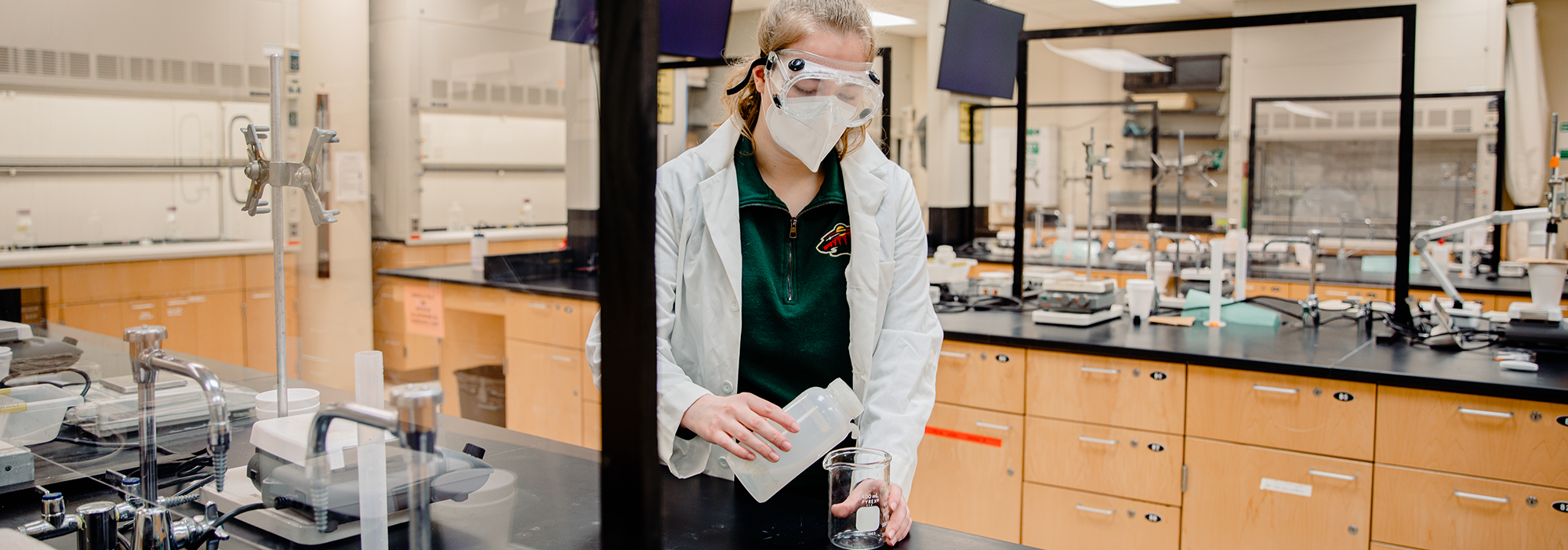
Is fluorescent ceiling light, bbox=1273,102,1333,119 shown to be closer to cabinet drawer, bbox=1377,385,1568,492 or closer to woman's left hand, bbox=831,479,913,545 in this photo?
cabinet drawer, bbox=1377,385,1568,492

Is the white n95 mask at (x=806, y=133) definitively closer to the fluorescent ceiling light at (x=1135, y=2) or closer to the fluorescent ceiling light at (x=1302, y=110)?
the fluorescent ceiling light at (x=1302, y=110)

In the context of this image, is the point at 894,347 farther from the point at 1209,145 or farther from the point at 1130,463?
the point at 1209,145

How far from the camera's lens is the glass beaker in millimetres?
1112

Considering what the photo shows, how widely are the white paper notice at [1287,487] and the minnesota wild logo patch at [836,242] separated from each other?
1.66m

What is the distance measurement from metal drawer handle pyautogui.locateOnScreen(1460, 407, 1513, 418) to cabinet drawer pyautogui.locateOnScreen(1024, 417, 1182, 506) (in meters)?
0.65

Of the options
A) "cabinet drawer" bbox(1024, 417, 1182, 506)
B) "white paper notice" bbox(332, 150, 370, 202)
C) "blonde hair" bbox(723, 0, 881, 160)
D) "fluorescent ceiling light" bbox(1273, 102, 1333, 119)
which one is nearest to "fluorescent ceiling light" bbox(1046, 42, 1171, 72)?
"fluorescent ceiling light" bbox(1273, 102, 1333, 119)

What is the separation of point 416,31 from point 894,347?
1.06 m

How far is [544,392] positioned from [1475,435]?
218 cm

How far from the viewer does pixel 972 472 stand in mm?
2939

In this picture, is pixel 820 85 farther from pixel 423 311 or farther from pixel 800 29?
pixel 423 311

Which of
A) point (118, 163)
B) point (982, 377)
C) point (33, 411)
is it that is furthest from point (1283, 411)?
point (118, 163)

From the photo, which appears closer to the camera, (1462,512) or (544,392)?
(544,392)

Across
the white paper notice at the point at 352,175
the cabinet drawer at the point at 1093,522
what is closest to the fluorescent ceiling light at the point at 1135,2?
the cabinet drawer at the point at 1093,522

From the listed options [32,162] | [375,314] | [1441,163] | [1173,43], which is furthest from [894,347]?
[1173,43]
